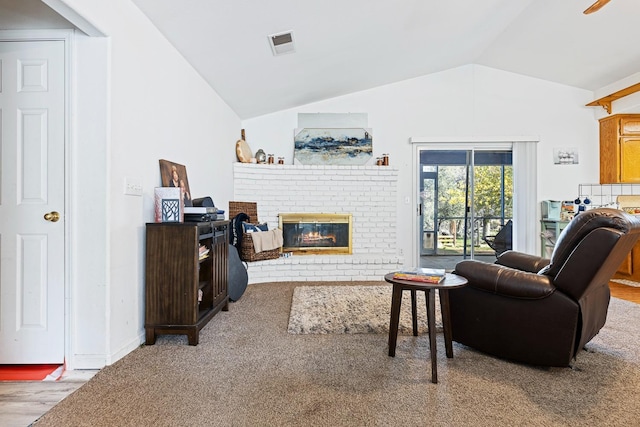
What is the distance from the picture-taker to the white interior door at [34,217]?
2109 mm

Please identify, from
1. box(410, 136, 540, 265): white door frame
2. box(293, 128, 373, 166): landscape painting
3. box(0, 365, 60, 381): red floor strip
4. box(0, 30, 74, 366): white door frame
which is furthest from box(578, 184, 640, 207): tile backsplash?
box(0, 365, 60, 381): red floor strip

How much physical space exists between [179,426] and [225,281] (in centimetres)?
171

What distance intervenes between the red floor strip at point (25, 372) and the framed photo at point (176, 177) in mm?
1366

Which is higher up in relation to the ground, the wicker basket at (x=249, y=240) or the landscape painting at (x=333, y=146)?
the landscape painting at (x=333, y=146)

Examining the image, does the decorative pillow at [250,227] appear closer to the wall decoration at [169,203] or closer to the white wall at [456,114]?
the white wall at [456,114]

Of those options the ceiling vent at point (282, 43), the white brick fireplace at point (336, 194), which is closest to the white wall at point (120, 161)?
the ceiling vent at point (282, 43)

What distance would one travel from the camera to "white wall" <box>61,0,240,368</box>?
2.09 m

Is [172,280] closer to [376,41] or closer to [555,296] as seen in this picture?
[555,296]

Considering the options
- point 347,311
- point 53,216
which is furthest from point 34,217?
point 347,311

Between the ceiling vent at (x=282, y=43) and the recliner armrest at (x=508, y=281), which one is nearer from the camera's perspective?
the recliner armrest at (x=508, y=281)

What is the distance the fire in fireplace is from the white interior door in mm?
3139

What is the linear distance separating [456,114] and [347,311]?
373 cm

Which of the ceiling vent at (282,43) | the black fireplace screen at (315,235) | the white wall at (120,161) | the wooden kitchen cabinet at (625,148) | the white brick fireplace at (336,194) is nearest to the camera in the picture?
the white wall at (120,161)

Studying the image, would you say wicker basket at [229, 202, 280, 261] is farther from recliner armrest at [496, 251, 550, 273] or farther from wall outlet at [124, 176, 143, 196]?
recliner armrest at [496, 251, 550, 273]
